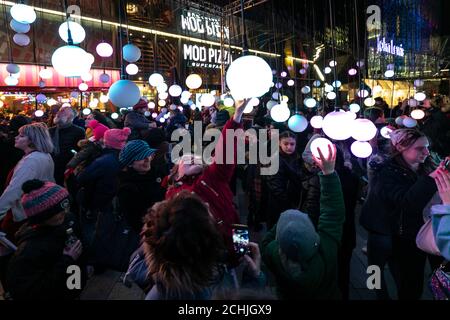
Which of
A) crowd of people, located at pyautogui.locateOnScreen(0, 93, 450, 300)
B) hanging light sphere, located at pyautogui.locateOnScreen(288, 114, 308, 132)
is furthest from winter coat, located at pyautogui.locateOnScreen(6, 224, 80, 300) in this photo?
hanging light sphere, located at pyautogui.locateOnScreen(288, 114, 308, 132)

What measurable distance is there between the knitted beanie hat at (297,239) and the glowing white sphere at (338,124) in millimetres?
1252

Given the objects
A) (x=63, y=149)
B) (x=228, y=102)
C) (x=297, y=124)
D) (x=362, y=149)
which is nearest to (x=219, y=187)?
(x=362, y=149)

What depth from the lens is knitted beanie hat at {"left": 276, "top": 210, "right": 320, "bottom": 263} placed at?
1626mm

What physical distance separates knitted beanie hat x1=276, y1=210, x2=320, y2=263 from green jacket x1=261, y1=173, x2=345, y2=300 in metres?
0.07

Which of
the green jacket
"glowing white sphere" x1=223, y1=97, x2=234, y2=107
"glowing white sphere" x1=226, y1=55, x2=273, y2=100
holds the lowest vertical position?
the green jacket

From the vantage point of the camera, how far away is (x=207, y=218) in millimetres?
1360

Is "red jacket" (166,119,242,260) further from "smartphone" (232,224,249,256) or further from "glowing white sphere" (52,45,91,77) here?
"glowing white sphere" (52,45,91,77)

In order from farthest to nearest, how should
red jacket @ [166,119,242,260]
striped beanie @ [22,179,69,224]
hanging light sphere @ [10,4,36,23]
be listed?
hanging light sphere @ [10,4,36,23] < red jacket @ [166,119,242,260] < striped beanie @ [22,179,69,224]

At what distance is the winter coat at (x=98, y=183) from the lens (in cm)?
330

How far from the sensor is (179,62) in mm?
16250

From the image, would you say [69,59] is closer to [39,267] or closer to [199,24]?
[39,267]

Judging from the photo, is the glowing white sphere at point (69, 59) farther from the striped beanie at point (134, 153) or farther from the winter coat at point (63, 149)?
the winter coat at point (63, 149)
